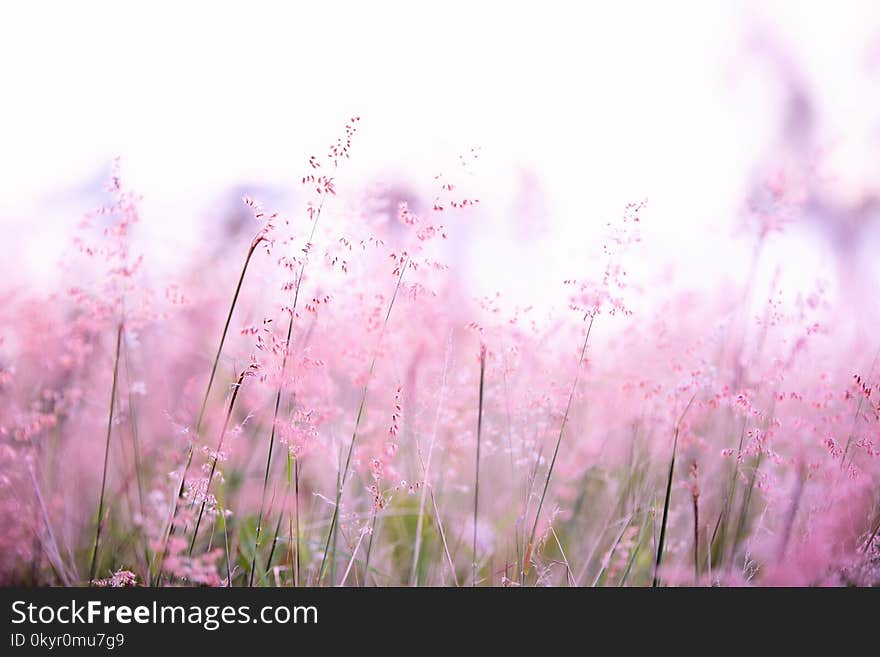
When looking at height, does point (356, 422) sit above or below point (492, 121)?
below

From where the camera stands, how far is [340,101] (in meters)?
1.16

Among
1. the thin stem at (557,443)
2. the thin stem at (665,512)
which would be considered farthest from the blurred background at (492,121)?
the thin stem at (665,512)

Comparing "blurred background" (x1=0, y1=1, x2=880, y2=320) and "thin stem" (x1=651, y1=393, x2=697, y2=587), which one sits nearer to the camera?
"thin stem" (x1=651, y1=393, x2=697, y2=587)

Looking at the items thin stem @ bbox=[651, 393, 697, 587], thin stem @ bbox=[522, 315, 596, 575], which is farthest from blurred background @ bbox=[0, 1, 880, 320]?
thin stem @ bbox=[651, 393, 697, 587]

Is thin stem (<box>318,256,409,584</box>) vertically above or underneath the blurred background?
underneath

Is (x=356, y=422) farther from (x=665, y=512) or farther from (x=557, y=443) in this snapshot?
(x=665, y=512)

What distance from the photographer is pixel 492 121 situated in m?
1.20

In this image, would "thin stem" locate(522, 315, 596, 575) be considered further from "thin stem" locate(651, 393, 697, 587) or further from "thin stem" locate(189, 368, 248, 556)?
"thin stem" locate(189, 368, 248, 556)

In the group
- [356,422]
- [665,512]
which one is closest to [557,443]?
[665,512]

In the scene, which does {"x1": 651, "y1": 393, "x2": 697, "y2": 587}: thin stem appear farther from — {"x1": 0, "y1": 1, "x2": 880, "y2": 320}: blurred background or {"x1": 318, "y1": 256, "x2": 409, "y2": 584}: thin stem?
{"x1": 318, "y1": 256, "x2": 409, "y2": 584}: thin stem

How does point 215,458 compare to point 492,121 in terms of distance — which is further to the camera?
point 492,121

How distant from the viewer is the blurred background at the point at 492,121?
112 cm

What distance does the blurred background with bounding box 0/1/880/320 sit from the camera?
1116mm

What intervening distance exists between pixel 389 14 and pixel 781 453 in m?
0.94
